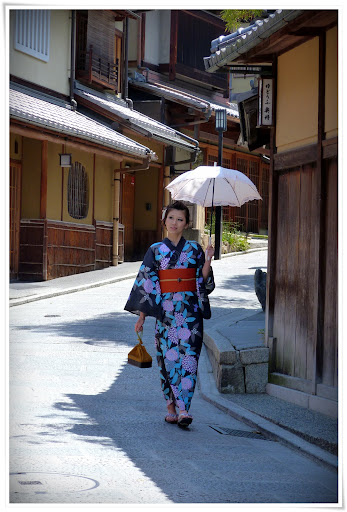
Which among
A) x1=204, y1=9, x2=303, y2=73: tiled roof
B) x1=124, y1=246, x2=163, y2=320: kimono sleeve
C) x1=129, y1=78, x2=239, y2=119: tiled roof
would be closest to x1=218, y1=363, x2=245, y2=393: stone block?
x1=124, y1=246, x2=163, y2=320: kimono sleeve

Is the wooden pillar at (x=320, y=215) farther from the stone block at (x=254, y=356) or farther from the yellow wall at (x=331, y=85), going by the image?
the stone block at (x=254, y=356)

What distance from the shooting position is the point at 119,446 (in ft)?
20.9

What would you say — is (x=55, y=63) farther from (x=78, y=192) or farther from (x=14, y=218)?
(x=14, y=218)

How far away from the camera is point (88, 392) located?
861 centimetres

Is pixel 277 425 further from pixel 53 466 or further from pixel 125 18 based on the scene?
pixel 125 18

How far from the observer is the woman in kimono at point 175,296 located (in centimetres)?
748

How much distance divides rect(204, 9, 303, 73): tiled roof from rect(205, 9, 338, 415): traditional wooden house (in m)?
0.01

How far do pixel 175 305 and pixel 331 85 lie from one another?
7.72 ft

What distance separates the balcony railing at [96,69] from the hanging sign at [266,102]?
506 inches

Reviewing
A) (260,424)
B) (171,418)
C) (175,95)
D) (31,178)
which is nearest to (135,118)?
(175,95)

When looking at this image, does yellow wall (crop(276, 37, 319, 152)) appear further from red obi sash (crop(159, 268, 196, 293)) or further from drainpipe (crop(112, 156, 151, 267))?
drainpipe (crop(112, 156, 151, 267))

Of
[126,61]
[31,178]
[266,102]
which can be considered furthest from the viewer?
[126,61]

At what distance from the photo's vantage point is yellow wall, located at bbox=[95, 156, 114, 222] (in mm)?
21672
